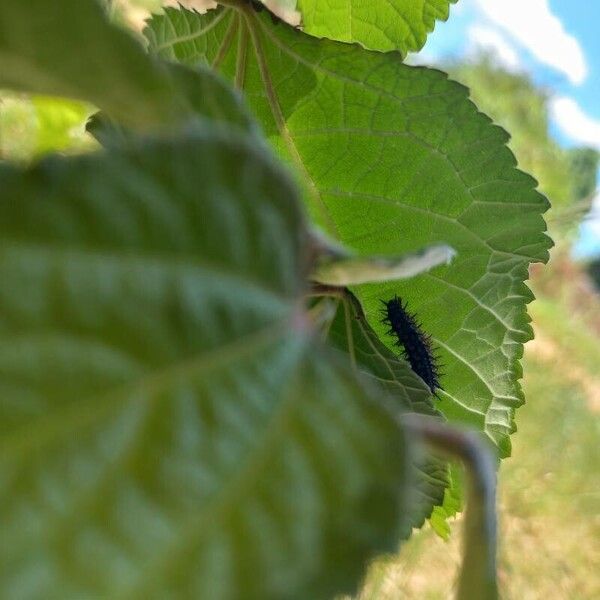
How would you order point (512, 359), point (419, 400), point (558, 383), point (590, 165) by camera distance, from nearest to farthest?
point (419, 400)
point (512, 359)
point (558, 383)
point (590, 165)

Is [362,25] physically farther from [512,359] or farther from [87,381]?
[87,381]

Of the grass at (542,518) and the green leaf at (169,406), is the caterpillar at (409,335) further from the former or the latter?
the grass at (542,518)

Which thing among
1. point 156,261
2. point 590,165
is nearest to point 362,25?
point 156,261

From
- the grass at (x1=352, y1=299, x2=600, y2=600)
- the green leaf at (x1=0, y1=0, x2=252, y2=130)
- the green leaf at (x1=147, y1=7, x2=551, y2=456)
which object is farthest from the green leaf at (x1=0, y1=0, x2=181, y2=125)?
the grass at (x1=352, y1=299, x2=600, y2=600)

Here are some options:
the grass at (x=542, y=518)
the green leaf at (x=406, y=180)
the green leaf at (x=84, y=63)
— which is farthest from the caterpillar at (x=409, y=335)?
the grass at (x=542, y=518)

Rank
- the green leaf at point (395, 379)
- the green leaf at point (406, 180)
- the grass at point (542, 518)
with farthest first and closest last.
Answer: the grass at point (542, 518)
the green leaf at point (406, 180)
the green leaf at point (395, 379)

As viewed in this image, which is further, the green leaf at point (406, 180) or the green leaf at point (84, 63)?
the green leaf at point (406, 180)

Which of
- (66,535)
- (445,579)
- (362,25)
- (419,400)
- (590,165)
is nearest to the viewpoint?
(66,535)
